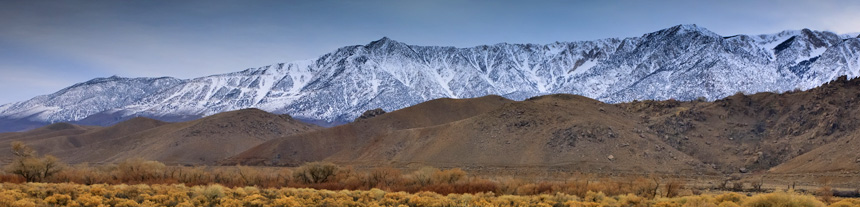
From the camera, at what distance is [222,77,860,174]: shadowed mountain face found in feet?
252

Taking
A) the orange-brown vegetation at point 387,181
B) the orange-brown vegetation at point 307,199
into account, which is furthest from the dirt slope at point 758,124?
the orange-brown vegetation at point 307,199

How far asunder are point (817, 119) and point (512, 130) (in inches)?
1380

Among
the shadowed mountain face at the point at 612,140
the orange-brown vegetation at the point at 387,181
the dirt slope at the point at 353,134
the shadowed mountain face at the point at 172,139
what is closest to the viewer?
the orange-brown vegetation at the point at 387,181

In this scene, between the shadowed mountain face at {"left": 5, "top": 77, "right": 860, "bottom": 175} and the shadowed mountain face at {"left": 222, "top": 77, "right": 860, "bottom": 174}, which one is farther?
the shadowed mountain face at {"left": 222, "top": 77, "right": 860, "bottom": 174}

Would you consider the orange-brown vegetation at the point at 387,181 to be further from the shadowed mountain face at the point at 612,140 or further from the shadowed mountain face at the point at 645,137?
the shadowed mountain face at the point at 645,137

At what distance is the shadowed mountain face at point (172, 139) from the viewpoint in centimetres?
12675

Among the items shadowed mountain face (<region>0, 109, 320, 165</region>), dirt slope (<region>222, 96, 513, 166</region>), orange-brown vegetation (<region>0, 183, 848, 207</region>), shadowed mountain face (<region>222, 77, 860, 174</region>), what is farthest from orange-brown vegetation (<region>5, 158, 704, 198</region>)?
shadowed mountain face (<region>0, 109, 320, 165</region>)

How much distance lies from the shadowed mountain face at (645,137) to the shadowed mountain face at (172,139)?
26286 mm

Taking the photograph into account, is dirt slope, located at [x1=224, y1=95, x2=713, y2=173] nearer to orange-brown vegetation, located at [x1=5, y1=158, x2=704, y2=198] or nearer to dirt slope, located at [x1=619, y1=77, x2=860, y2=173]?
dirt slope, located at [x1=619, y1=77, x2=860, y2=173]

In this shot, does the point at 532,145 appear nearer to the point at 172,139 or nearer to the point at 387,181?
the point at 387,181

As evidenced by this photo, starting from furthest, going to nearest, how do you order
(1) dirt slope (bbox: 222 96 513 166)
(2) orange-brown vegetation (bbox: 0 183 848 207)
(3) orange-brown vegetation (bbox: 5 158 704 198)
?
(1) dirt slope (bbox: 222 96 513 166)
(3) orange-brown vegetation (bbox: 5 158 704 198)
(2) orange-brown vegetation (bbox: 0 183 848 207)

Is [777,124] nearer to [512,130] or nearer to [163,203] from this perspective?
[512,130]

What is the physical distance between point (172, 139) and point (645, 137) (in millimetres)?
89281

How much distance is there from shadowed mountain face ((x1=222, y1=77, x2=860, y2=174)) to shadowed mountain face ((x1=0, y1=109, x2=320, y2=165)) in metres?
26.3
